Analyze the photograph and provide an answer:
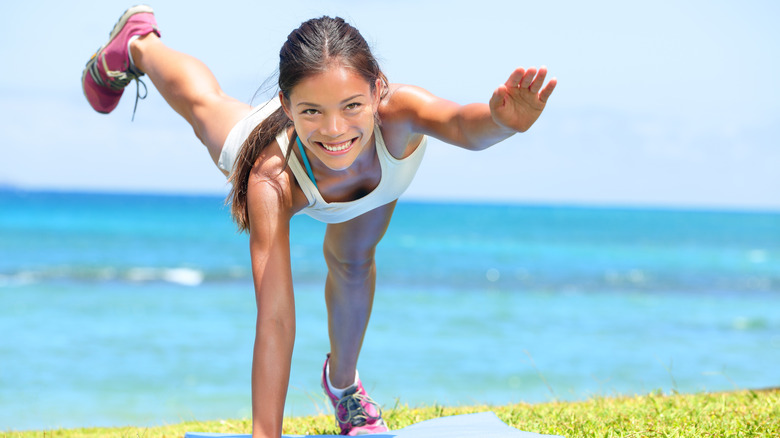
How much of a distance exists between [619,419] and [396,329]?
883cm

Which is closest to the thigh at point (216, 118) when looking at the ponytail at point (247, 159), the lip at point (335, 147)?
the ponytail at point (247, 159)

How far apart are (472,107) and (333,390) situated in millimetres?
1851

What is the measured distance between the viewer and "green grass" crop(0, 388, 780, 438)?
2863 millimetres

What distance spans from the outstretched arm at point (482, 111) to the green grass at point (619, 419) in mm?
1224

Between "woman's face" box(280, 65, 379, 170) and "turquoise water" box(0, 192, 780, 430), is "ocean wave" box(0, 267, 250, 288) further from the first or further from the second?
"woman's face" box(280, 65, 379, 170)

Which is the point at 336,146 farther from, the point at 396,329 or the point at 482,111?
the point at 396,329

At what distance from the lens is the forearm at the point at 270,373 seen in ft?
7.98

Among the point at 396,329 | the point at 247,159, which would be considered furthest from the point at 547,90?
the point at 396,329

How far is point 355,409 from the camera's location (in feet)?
11.8

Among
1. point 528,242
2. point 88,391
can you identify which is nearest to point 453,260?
point 528,242

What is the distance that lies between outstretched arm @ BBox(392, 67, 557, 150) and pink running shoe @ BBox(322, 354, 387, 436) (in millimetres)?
1538

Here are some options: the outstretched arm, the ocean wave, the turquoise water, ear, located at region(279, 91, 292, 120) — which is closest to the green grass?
the turquoise water

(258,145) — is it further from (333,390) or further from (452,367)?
(452,367)

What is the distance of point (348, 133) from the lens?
2562mm
